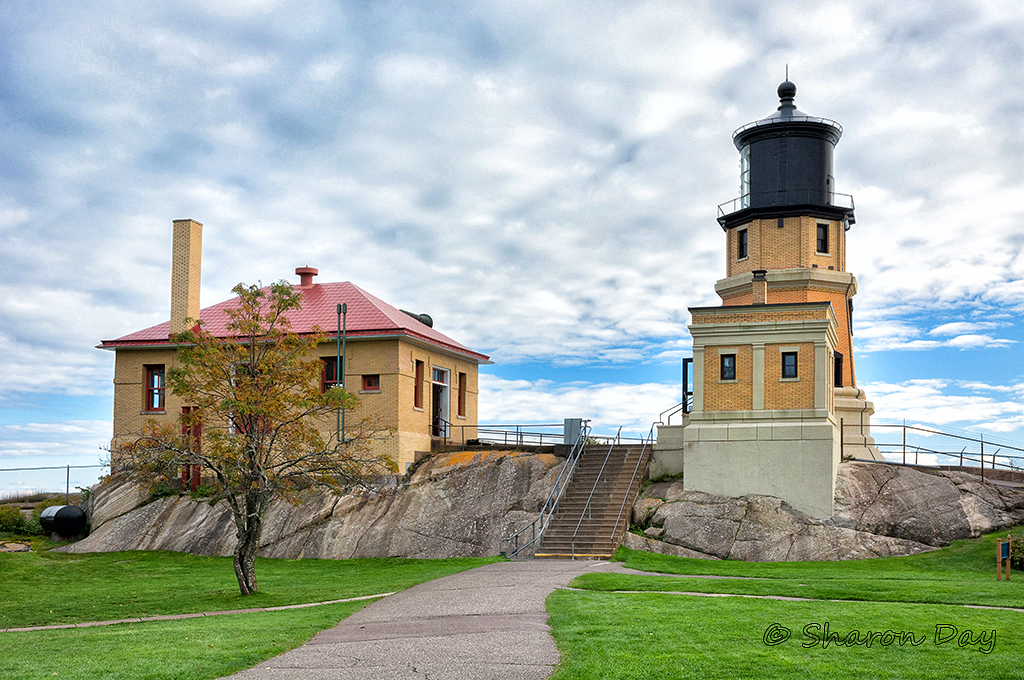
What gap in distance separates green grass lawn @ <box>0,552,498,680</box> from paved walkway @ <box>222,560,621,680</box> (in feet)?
2.13

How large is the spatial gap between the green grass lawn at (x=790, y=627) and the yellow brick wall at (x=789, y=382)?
764cm

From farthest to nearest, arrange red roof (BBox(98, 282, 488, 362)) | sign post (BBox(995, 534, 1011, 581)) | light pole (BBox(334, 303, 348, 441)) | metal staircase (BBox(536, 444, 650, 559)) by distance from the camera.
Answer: red roof (BBox(98, 282, 488, 362)) < light pole (BBox(334, 303, 348, 441)) < metal staircase (BBox(536, 444, 650, 559)) < sign post (BBox(995, 534, 1011, 581))

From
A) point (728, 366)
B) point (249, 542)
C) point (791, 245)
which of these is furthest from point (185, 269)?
point (791, 245)

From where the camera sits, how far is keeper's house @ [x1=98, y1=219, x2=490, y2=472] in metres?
33.1

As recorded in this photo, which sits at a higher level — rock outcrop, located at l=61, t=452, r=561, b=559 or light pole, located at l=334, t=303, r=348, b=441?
light pole, located at l=334, t=303, r=348, b=441

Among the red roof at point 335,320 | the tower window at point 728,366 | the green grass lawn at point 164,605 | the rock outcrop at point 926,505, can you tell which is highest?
the red roof at point 335,320

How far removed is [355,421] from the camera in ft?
108

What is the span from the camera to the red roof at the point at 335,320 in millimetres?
33688

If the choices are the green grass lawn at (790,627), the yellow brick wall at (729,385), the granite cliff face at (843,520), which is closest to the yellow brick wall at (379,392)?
the granite cliff face at (843,520)

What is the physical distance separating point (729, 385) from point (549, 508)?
7.21 m

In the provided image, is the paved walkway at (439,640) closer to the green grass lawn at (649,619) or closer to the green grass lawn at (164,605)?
the green grass lawn at (649,619)

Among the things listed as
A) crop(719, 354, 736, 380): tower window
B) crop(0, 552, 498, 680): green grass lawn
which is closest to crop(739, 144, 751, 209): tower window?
crop(719, 354, 736, 380): tower window

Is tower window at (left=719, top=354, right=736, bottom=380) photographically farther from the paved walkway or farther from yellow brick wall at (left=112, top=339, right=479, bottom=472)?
the paved walkway

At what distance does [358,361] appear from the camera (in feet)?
110
